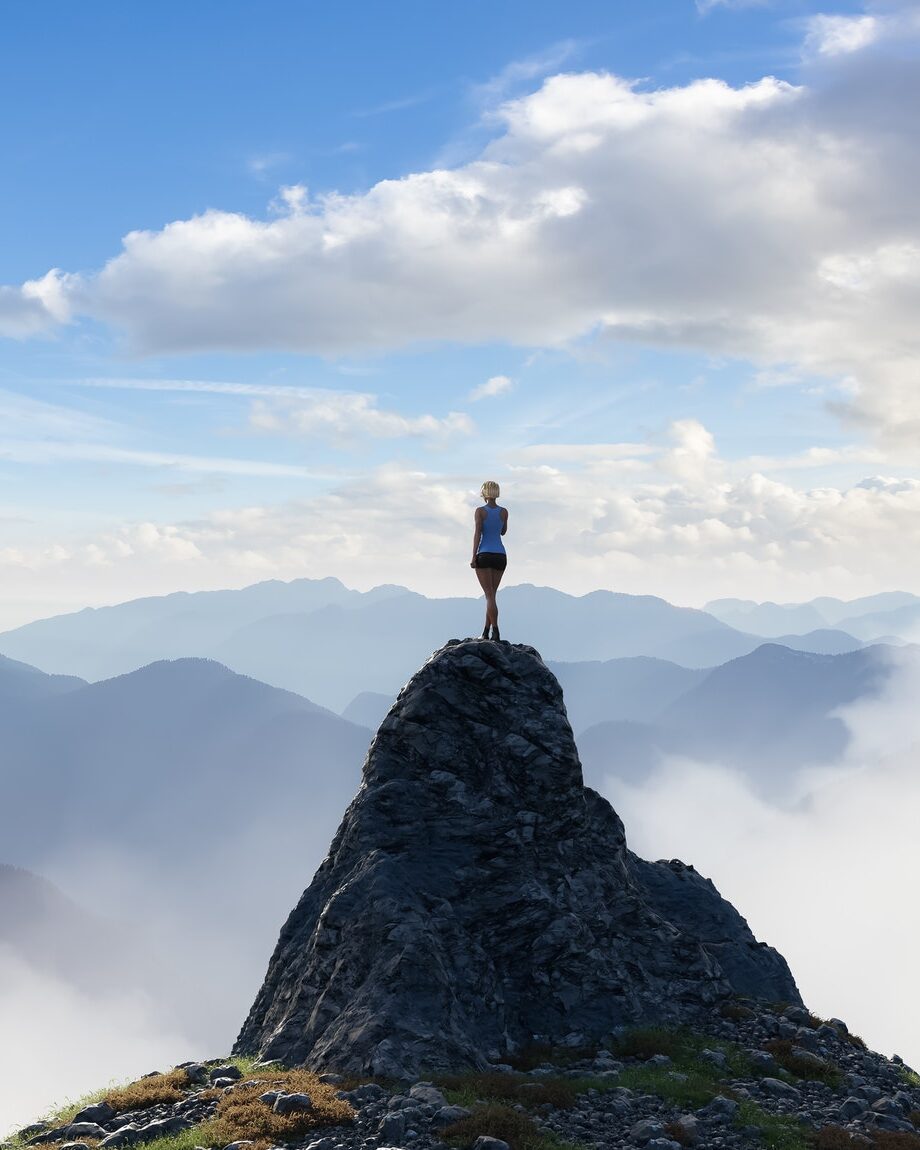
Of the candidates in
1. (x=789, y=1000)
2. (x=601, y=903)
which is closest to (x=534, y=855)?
(x=601, y=903)

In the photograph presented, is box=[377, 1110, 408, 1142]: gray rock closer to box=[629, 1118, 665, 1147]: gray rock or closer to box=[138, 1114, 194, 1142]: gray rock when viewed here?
box=[138, 1114, 194, 1142]: gray rock

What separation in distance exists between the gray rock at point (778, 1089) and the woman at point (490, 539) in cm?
1512

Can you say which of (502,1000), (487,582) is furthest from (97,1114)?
(487,582)

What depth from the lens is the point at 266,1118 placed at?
58.1 ft

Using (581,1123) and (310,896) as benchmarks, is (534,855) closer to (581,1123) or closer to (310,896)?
(310,896)

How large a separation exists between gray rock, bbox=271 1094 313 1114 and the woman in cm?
1520

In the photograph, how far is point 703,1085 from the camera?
21.8 meters

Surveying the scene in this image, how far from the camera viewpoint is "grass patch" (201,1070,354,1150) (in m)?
17.2

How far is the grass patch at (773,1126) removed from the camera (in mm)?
18938

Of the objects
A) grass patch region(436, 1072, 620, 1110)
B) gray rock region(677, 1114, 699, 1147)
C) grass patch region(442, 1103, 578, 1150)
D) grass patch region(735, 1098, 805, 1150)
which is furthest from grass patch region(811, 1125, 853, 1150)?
grass patch region(442, 1103, 578, 1150)

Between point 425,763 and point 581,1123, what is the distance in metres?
11.9

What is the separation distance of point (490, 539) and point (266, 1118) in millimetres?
17283

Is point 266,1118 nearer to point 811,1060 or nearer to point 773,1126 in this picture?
point 773,1126

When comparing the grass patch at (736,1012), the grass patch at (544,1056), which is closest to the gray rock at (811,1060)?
the grass patch at (736,1012)
